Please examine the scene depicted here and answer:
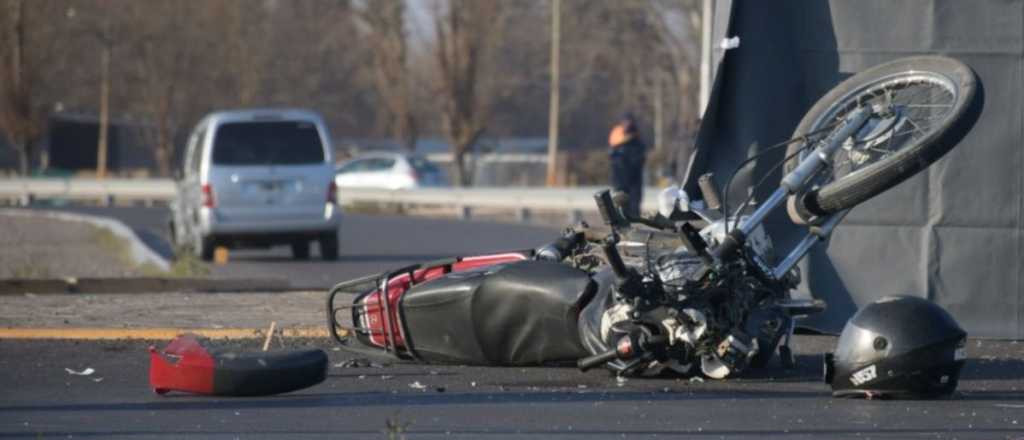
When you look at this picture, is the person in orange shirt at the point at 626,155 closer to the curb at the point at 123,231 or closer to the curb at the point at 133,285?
the curb at the point at 123,231

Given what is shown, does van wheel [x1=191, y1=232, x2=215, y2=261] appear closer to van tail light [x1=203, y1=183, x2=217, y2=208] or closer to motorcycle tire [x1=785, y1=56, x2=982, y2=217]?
van tail light [x1=203, y1=183, x2=217, y2=208]

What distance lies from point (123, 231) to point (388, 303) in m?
19.6

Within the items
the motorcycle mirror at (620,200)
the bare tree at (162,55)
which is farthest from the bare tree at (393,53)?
the motorcycle mirror at (620,200)

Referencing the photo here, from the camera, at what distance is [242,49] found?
64.7 m

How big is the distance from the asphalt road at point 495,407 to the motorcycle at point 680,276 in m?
0.17

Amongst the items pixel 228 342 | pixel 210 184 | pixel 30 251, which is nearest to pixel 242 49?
pixel 30 251

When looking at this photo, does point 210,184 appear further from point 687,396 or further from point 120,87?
point 120,87

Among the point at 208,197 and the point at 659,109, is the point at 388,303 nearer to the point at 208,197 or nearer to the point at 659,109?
the point at 208,197

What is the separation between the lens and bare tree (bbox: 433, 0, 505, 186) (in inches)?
2138

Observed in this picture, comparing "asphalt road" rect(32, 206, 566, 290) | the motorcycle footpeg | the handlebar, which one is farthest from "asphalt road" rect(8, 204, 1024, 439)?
"asphalt road" rect(32, 206, 566, 290)

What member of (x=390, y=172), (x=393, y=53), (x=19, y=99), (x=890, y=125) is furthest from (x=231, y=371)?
(x=393, y=53)

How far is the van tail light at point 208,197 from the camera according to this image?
72.3 feet

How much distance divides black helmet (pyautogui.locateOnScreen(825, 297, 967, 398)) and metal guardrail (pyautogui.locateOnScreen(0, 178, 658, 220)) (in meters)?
20.1

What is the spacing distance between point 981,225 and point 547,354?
321 centimetres
